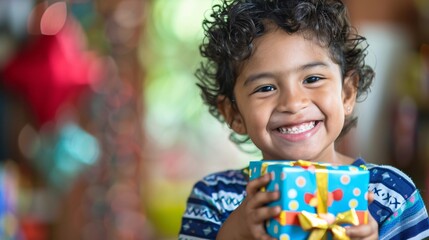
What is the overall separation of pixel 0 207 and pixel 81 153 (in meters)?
0.53

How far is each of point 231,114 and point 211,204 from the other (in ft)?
0.57

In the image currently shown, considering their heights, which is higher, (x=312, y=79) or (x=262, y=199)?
(x=312, y=79)

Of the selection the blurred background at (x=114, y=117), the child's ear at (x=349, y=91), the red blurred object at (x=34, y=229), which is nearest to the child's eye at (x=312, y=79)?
the child's ear at (x=349, y=91)

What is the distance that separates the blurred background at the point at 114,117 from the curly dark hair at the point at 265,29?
1645 millimetres

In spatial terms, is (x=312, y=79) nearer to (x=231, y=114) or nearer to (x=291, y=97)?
(x=291, y=97)

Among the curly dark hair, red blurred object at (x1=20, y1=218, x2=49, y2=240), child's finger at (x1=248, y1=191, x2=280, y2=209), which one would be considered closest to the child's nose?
the curly dark hair

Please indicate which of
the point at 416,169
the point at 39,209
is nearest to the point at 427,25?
the point at 416,169

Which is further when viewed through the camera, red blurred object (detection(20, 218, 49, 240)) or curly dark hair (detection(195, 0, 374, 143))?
red blurred object (detection(20, 218, 49, 240))

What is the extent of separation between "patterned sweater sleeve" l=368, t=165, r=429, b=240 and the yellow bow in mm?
256

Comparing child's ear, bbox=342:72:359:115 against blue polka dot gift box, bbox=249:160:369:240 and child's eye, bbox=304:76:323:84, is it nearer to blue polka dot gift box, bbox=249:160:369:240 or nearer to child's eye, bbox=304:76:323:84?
child's eye, bbox=304:76:323:84

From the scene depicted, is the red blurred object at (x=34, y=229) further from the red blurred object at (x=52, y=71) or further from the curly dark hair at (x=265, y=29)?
the curly dark hair at (x=265, y=29)

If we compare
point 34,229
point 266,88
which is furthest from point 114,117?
point 266,88

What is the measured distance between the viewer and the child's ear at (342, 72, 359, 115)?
152cm

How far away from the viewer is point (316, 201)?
1.13 meters
